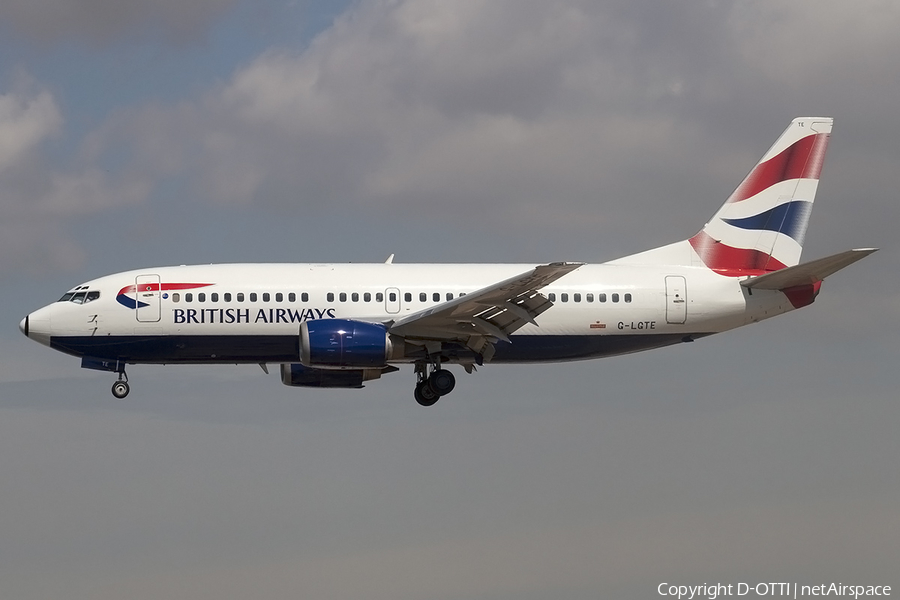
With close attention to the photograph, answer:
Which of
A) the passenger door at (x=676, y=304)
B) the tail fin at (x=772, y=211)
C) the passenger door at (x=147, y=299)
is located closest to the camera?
the passenger door at (x=147, y=299)

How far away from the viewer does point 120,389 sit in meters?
35.9

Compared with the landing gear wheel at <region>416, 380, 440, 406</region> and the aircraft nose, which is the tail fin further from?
the aircraft nose

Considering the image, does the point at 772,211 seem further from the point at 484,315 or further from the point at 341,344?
the point at 341,344

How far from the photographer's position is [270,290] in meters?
35.8

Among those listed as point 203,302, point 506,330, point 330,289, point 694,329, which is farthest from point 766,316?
point 203,302

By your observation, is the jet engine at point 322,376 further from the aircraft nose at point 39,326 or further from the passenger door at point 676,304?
the passenger door at point 676,304

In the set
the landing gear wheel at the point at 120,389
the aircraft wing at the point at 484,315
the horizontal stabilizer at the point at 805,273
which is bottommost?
the landing gear wheel at the point at 120,389

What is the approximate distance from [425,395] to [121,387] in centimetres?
935

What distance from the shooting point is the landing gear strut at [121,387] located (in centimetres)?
3578

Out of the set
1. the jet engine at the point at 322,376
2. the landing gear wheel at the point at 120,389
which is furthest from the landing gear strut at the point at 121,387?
the jet engine at the point at 322,376

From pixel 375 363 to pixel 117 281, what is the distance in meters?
8.68

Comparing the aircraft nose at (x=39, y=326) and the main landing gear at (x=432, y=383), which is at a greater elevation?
the aircraft nose at (x=39, y=326)

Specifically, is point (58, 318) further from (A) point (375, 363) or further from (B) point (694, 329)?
(B) point (694, 329)

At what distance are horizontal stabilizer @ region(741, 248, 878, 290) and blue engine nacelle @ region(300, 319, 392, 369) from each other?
12.3 metres
